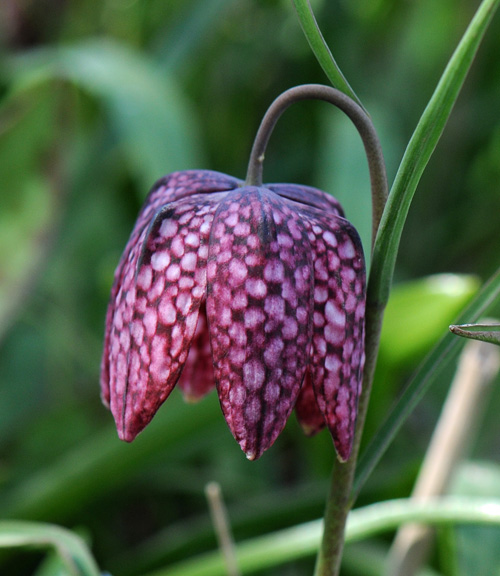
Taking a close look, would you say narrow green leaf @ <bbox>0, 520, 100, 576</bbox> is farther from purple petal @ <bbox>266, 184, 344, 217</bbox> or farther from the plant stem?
purple petal @ <bbox>266, 184, 344, 217</bbox>

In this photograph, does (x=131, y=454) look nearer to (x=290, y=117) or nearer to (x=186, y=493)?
(x=186, y=493)

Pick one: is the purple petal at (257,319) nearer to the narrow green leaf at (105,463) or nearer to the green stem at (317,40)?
the green stem at (317,40)

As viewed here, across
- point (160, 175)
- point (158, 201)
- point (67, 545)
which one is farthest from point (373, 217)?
point (160, 175)

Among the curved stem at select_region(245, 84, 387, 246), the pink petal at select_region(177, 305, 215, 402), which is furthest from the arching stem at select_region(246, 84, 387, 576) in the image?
the pink petal at select_region(177, 305, 215, 402)

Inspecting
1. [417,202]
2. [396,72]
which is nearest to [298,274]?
[417,202]

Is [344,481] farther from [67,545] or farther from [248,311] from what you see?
[67,545]
